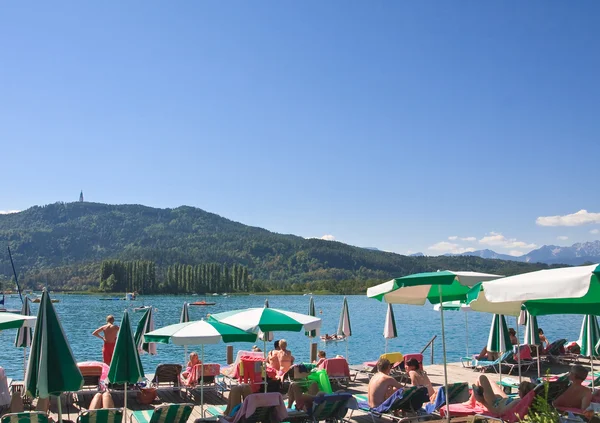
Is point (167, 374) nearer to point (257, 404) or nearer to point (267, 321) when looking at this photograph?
point (267, 321)

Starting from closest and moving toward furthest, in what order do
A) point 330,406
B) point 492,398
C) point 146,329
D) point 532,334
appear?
point 492,398 < point 330,406 < point 146,329 < point 532,334

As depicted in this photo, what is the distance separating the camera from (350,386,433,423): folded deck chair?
27.2 feet

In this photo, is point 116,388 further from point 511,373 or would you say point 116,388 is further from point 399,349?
point 399,349

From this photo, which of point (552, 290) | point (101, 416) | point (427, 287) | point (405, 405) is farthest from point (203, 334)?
point (552, 290)

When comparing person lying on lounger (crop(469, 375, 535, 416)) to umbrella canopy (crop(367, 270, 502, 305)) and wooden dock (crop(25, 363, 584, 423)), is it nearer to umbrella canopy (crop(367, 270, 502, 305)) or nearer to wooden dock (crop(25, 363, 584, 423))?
umbrella canopy (crop(367, 270, 502, 305))

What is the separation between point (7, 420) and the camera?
657 cm

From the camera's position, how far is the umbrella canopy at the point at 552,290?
5.28 metres

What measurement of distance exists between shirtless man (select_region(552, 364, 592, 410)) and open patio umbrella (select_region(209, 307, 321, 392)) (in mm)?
3649

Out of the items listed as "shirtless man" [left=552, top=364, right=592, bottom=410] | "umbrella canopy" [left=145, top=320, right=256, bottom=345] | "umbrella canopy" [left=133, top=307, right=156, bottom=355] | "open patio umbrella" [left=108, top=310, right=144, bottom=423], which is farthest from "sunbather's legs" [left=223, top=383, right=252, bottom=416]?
"umbrella canopy" [left=133, top=307, right=156, bottom=355]

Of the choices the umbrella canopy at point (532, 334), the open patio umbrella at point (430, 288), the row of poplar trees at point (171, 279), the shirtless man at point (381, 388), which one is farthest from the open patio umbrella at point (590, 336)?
the row of poplar trees at point (171, 279)

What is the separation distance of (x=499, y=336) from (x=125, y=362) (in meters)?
8.87

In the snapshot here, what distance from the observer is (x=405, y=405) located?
27.7 ft

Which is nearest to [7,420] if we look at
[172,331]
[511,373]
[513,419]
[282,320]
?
[172,331]

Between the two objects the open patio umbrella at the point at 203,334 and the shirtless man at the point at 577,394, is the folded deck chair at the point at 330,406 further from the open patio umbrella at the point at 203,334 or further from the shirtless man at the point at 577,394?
the shirtless man at the point at 577,394
